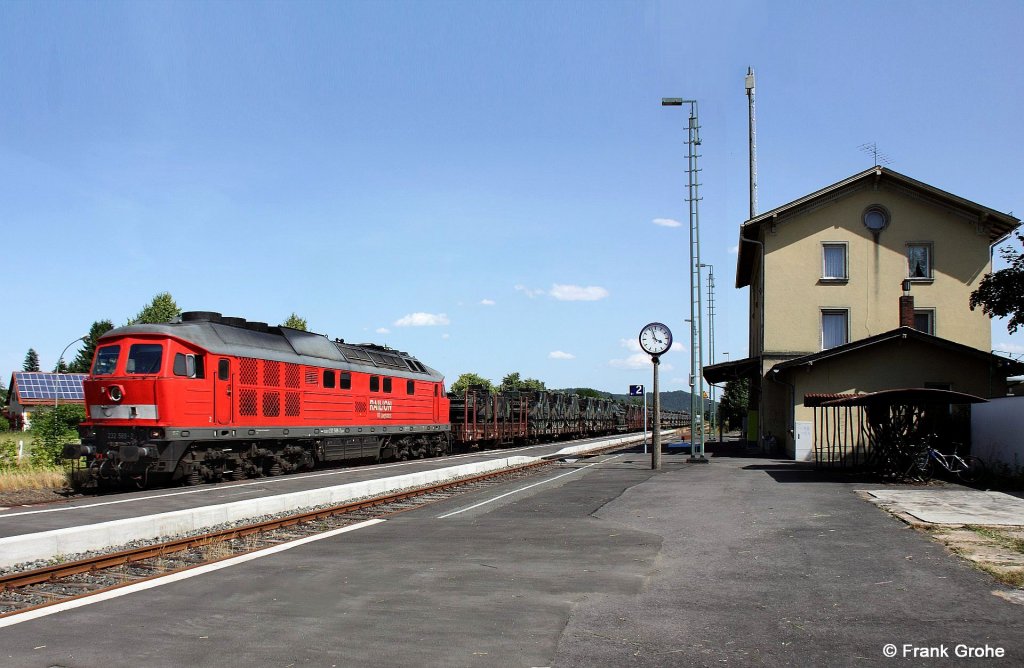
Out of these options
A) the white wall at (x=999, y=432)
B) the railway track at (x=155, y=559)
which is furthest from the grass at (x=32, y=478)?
the white wall at (x=999, y=432)

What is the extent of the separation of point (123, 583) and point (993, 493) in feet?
52.1

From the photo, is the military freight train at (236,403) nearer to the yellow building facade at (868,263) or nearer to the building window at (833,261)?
the yellow building facade at (868,263)

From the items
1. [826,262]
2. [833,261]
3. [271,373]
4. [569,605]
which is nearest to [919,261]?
[833,261]

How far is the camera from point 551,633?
654 cm

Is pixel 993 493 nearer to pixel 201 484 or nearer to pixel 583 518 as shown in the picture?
pixel 583 518

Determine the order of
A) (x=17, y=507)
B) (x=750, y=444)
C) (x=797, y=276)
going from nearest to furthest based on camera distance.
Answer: (x=17, y=507)
(x=797, y=276)
(x=750, y=444)

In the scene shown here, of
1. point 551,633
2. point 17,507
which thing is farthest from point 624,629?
point 17,507

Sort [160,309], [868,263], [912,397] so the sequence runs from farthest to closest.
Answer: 1. [160,309]
2. [868,263]
3. [912,397]

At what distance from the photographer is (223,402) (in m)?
20.1

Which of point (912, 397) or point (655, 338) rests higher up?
point (655, 338)

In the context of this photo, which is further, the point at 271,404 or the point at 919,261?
the point at 919,261

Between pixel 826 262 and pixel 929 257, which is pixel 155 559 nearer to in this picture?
pixel 826 262

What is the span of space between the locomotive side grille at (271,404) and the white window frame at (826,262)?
2139 cm

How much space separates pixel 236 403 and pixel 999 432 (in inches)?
741
